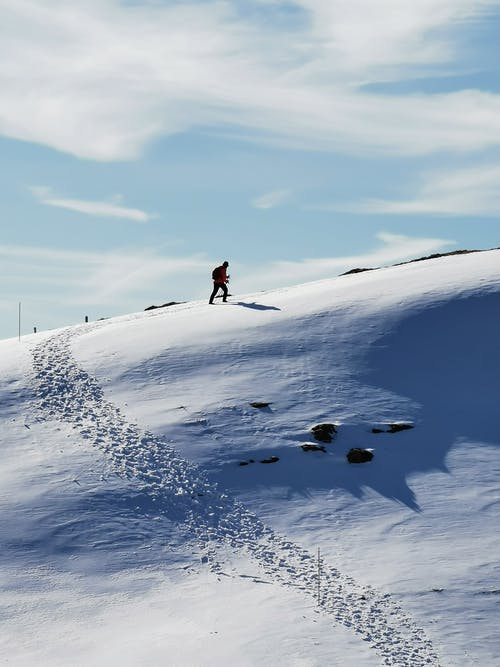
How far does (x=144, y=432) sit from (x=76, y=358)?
8.34 m

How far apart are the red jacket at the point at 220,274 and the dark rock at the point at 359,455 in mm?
16114

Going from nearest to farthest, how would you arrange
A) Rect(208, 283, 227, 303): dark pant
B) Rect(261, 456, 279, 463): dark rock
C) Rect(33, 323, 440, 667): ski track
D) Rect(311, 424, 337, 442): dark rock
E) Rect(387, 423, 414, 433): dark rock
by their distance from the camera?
Rect(33, 323, 440, 667): ski track, Rect(261, 456, 279, 463): dark rock, Rect(311, 424, 337, 442): dark rock, Rect(387, 423, 414, 433): dark rock, Rect(208, 283, 227, 303): dark pant

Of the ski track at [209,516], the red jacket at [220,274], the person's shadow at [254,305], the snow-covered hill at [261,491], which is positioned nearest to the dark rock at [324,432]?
the snow-covered hill at [261,491]

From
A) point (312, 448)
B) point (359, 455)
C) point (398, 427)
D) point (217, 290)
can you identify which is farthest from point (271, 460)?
point (217, 290)

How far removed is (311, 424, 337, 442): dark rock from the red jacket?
1470 centimetres

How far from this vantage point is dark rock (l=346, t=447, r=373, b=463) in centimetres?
2139

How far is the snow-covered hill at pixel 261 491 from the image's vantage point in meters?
14.7

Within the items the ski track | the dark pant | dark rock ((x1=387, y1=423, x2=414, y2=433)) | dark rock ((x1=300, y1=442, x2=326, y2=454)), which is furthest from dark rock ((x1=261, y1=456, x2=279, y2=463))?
the dark pant

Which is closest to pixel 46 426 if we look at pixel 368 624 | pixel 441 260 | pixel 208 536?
pixel 208 536

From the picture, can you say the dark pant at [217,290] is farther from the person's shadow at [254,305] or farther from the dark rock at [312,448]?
the dark rock at [312,448]

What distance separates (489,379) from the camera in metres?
25.5

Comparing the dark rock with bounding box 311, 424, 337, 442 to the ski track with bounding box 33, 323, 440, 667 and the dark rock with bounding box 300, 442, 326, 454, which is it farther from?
the ski track with bounding box 33, 323, 440, 667

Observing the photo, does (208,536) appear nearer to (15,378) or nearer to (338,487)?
(338,487)

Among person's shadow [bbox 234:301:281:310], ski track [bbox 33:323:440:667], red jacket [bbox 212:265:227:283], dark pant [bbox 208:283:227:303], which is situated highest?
red jacket [bbox 212:265:227:283]
